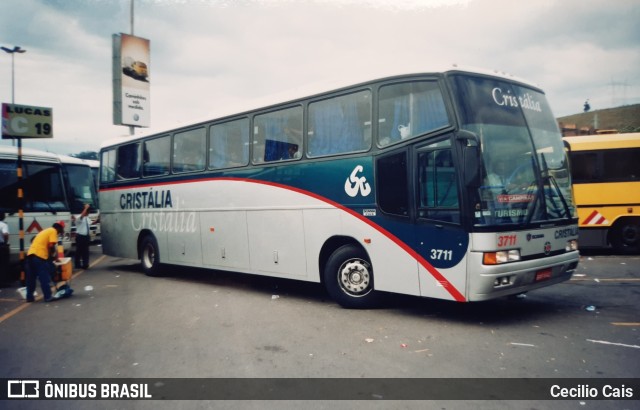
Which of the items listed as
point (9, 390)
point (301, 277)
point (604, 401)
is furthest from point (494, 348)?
point (9, 390)

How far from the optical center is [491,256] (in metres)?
6.09

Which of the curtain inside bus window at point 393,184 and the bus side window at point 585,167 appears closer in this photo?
the curtain inside bus window at point 393,184

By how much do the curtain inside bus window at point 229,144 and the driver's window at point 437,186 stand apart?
4003 mm

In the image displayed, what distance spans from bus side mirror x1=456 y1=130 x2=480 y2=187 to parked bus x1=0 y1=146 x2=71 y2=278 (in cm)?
1064

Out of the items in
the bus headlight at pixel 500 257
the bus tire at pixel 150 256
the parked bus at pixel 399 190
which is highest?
the parked bus at pixel 399 190

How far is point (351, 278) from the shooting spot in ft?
25.5

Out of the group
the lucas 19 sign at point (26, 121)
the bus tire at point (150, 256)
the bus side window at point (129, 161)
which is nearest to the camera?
the lucas 19 sign at point (26, 121)

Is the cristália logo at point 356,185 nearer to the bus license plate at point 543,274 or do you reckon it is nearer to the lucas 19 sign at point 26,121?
the bus license plate at point 543,274

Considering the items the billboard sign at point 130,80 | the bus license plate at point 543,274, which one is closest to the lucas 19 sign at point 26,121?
the bus license plate at point 543,274

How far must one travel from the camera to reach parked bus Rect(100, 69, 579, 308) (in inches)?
247

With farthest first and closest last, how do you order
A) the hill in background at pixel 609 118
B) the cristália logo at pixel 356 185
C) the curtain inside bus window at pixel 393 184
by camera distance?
the hill in background at pixel 609 118, the cristália logo at pixel 356 185, the curtain inside bus window at pixel 393 184

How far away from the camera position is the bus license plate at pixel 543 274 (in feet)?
21.5

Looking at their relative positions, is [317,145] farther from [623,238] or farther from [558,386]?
[623,238]

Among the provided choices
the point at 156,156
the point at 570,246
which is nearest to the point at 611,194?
the point at 570,246
